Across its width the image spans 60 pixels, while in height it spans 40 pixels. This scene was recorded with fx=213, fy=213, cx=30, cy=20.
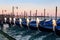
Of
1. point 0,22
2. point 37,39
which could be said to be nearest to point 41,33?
point 37,39

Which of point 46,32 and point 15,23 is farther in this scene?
point 15,23

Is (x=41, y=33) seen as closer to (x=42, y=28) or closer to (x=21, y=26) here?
(x=42, y=28)

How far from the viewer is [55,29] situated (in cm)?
2130

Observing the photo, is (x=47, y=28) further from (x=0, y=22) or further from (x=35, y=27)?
(x=0, y=22)

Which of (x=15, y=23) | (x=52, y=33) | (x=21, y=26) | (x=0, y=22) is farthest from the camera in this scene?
(x=0, y=22)

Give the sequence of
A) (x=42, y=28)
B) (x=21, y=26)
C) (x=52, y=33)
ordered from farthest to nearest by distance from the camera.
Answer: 1. (x=21, y=26)
2. (x=42, y=28)
3. (x=52, y=33)

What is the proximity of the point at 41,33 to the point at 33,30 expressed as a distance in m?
3.20

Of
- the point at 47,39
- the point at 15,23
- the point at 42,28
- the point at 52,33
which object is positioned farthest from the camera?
the point at 15,23

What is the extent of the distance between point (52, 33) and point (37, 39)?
2.77m

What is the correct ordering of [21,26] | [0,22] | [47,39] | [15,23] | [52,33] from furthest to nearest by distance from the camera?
[0,22] → [15,23] → [21,26] → [52,33] → [47,39]

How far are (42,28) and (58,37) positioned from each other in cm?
432

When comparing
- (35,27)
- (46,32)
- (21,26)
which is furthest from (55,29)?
(21,26)

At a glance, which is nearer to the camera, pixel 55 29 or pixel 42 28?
pixel 55 29

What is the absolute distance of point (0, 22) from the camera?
152 ft
